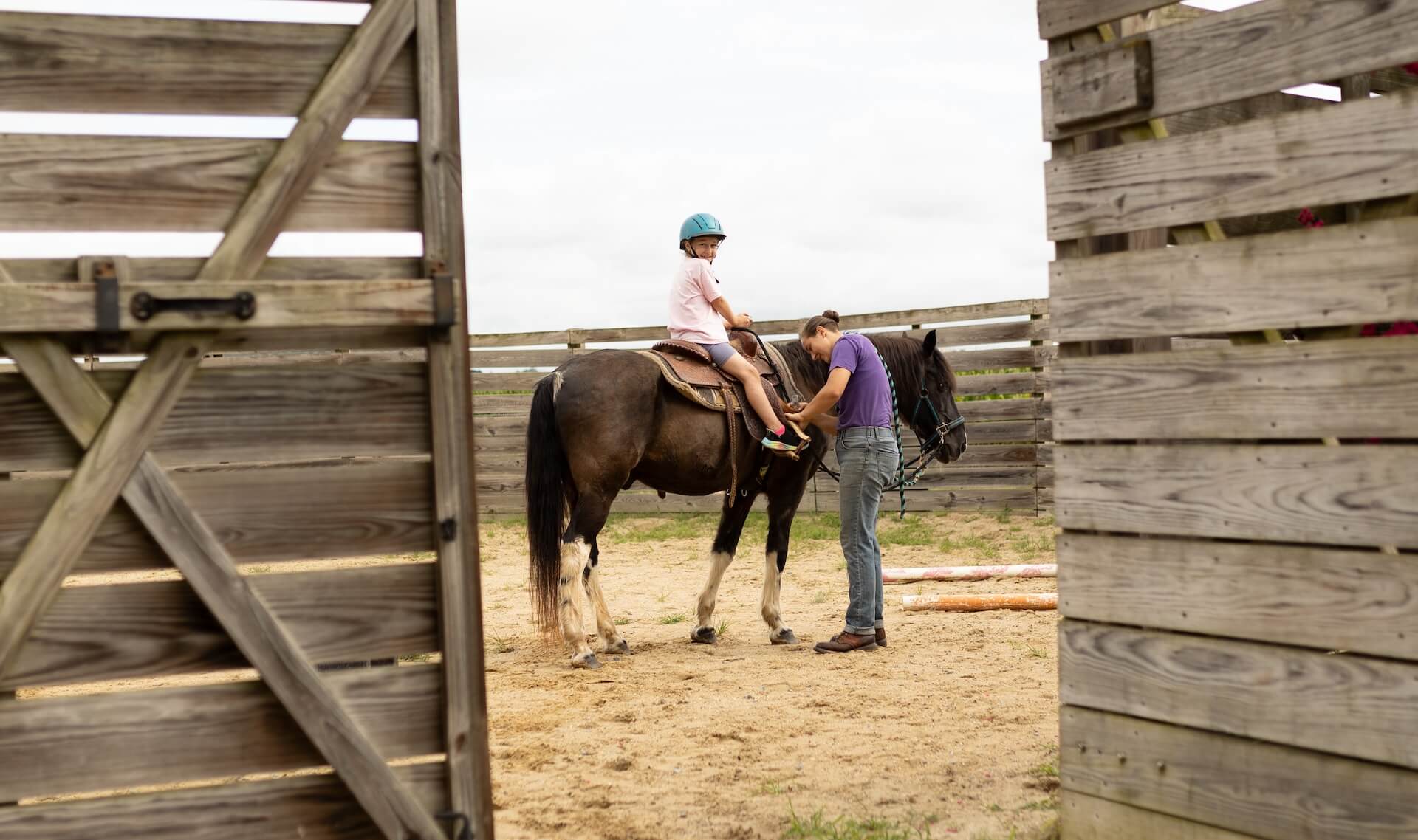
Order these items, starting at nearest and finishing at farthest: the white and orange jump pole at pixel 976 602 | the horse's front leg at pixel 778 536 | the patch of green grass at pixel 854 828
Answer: the patch of green grass at pixel 854 828 < the horse's front leg at pixel 778 536 < the white and orange jump pole at pixel 976 602

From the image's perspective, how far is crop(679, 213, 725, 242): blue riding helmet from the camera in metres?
8.14

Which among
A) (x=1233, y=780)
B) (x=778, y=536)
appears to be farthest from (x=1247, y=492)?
(x=778, y=536)

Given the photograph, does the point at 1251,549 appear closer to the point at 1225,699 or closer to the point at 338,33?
the point at 1225,699

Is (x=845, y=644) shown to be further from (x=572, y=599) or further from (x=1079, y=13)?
(x=1079, y=13)

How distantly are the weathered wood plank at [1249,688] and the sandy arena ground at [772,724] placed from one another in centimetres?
73

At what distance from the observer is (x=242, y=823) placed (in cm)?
335

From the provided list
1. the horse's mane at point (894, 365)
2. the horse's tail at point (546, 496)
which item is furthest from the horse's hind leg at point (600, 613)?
the horse's mane at point (894, 365)

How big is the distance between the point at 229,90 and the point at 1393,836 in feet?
11.9

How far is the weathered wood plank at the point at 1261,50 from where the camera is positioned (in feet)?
10.3

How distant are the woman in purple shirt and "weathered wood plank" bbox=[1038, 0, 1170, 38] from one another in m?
3.62

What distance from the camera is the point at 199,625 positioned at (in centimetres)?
329

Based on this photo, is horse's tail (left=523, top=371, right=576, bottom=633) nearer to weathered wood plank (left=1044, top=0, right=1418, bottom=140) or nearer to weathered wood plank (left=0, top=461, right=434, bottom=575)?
weathered wood plank (left=0, top=461, right=434, bottom=575)

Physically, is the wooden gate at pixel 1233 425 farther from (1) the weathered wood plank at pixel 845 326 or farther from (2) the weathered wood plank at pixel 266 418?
(1) the weathered wood plank at pixel 845 326

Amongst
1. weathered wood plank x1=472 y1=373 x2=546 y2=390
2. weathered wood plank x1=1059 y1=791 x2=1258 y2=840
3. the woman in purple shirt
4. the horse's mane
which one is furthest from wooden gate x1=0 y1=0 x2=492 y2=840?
weathered wood plank x1=472 y1=373 x2=546 y2=390
